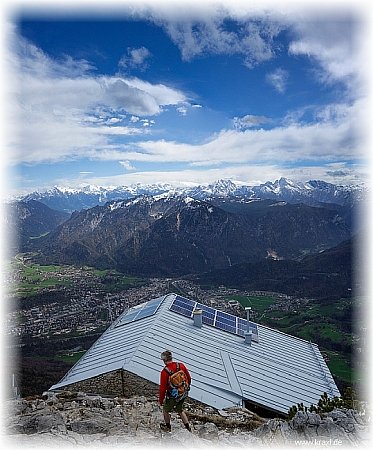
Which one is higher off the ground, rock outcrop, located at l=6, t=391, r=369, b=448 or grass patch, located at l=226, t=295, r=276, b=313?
rock outcrop, located at l=6, t=391, r=369, b=448

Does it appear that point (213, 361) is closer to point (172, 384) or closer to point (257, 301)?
point (172, 384)

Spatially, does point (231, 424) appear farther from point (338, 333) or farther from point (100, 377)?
point (338, 333)

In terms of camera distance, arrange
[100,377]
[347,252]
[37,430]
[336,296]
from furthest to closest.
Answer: [347,252] < [336,296] < [100,377] < [37,430]

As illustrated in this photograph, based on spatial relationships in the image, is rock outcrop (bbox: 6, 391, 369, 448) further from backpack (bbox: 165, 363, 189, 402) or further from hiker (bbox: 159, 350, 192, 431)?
backpack (bbox: 165, 363, 189, 402)

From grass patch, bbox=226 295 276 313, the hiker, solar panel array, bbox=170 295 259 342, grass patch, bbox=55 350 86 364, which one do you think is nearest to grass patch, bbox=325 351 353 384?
grass patch, bbox=226 295 276 313

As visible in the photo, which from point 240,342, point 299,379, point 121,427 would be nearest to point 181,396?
point 121,427

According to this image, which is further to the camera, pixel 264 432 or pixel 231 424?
pixel 231 424
